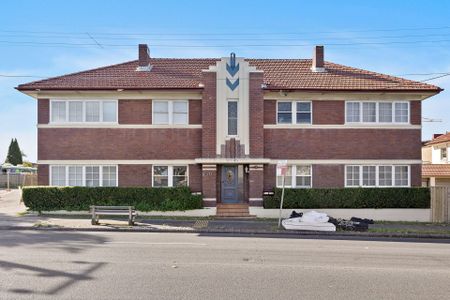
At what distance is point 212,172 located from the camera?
2338 cm

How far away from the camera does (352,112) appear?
24.2m

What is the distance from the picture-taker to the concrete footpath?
703 inches

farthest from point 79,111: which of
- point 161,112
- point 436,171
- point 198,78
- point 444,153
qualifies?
point 444,153

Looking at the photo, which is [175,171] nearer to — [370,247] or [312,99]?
[312,99]

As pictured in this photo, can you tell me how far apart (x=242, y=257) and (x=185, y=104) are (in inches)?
545

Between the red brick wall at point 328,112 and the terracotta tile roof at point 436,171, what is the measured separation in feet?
48.0

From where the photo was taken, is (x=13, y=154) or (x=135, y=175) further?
(x=13, y=154)

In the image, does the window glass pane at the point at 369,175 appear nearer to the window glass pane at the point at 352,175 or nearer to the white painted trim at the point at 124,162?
the window glass pane at the point at 352,175

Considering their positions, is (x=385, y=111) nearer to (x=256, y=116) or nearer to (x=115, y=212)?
(x=256, y=116)

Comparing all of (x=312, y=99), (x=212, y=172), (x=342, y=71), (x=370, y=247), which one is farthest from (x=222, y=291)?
(x=342, y=71)

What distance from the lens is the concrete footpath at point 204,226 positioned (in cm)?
1786

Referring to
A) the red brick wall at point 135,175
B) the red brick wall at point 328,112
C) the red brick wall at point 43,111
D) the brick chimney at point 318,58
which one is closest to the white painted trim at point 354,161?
the red brick wall at point 328,112

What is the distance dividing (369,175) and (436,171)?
13.9 metres

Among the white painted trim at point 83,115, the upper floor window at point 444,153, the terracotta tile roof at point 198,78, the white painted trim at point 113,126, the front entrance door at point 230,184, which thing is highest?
the terracotta tile roof at point 198,78
